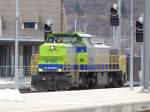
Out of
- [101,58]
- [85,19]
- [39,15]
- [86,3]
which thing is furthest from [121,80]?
[85,19]

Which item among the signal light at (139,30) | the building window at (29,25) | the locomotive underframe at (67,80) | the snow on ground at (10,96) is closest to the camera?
the snow on ground at (10,96)

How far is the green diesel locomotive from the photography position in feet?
103

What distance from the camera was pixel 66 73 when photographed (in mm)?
31781

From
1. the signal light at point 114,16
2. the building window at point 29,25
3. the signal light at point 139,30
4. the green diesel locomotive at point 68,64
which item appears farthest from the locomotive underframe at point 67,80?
the building window at point 29,25

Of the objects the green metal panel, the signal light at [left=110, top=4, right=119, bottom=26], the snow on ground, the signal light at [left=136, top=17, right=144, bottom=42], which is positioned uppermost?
the signal light at [left=110, top=4, right=119, bottom=26]

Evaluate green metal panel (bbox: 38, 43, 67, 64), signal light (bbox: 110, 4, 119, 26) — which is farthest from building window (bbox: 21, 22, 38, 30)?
green metal panel (bbox: 38, 43, 67, 64)

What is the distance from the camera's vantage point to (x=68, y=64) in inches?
1252

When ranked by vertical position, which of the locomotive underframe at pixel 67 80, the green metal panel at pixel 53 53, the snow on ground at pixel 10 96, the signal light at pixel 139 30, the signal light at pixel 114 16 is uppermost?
the signal light at pixel 114 16

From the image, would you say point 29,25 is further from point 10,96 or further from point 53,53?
point 10,96

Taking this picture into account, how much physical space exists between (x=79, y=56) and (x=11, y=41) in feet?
68.8

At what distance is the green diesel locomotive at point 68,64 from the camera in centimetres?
3147

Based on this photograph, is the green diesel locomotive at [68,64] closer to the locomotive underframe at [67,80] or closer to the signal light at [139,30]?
the locomotive underframe at [67,80]

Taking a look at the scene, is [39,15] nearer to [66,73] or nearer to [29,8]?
[29,8]

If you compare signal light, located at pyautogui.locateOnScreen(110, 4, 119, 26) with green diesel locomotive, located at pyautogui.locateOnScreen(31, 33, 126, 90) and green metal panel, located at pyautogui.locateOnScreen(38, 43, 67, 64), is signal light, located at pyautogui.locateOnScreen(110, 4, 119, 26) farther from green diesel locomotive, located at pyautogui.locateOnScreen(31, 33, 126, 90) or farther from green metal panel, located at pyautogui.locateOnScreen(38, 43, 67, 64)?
green metal panel, located at pyautogui.locateOnScreen(38, 43, 67, 64)
